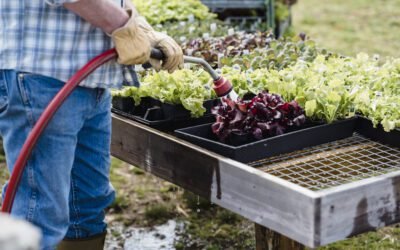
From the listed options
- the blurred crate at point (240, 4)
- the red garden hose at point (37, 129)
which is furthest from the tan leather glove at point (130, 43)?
the blurred crate at point (240, 4)

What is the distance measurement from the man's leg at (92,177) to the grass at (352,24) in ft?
17.4

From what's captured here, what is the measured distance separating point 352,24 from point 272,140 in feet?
22.1

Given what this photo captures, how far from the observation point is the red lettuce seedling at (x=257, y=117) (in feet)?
9.70

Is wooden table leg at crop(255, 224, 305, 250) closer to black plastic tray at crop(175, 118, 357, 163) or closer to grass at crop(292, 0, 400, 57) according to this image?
black plastic tray at crop(175, 118, 357, 163)

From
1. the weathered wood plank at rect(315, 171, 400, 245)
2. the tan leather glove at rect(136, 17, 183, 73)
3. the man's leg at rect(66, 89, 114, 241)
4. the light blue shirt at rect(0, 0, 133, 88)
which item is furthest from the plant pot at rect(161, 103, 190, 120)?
the weathered wood plank at rect(315, 171, 400, 245)

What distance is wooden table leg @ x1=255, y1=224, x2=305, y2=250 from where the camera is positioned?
10.2 feet

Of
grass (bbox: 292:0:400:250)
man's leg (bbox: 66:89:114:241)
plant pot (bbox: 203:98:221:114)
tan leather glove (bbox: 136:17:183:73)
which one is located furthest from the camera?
grass (bbox: 292:0:400:250)

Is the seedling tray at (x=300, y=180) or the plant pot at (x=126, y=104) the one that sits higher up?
the plant pot at (x=126, y=104)

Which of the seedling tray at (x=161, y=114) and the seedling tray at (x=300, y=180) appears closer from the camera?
the seedling tray at (x=300, y=180)

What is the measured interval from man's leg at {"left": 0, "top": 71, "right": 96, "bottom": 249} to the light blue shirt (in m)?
0.04

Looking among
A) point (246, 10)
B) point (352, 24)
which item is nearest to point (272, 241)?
point (246, 10)

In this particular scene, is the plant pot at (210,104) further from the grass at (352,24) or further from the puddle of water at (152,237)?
the grass at (352,24)

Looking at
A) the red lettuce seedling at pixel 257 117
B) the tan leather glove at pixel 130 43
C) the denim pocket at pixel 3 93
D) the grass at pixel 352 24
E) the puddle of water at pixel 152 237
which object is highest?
the tan leather glove at pixel 130 43

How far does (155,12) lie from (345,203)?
9.30ft
